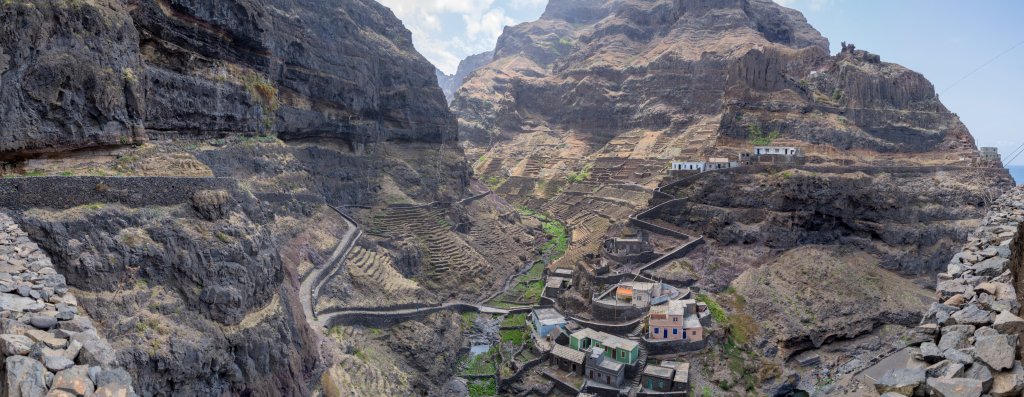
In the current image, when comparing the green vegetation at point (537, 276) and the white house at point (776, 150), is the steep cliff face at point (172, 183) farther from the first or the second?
the white house at point (776, 150)

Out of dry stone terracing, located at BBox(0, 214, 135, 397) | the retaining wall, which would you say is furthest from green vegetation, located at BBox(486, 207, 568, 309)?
dry stone terracing, located at BBox(0, 214, 135, 397)

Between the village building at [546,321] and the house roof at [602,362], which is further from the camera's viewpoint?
the village building at [546,321]

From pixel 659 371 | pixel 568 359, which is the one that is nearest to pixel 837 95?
pixel 659 371

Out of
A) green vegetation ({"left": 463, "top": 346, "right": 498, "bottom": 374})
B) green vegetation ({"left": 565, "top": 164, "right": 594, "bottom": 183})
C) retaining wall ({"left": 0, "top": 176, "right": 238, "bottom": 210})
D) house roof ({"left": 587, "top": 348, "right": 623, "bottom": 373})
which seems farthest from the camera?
green vegetation ({"left": 565, "top": 164, "right": 594, "bottom": 183})

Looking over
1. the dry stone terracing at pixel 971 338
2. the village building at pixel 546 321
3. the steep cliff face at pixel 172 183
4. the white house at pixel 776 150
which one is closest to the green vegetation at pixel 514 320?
the village building at pixel 546 321

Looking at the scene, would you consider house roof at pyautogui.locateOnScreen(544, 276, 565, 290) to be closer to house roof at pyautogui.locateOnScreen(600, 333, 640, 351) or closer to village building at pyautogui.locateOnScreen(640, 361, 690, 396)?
house roof at pyautogui.locateOnScreen(600, 333, 640, 351)

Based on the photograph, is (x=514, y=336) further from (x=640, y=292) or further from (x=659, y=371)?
(x=659, y=371)
